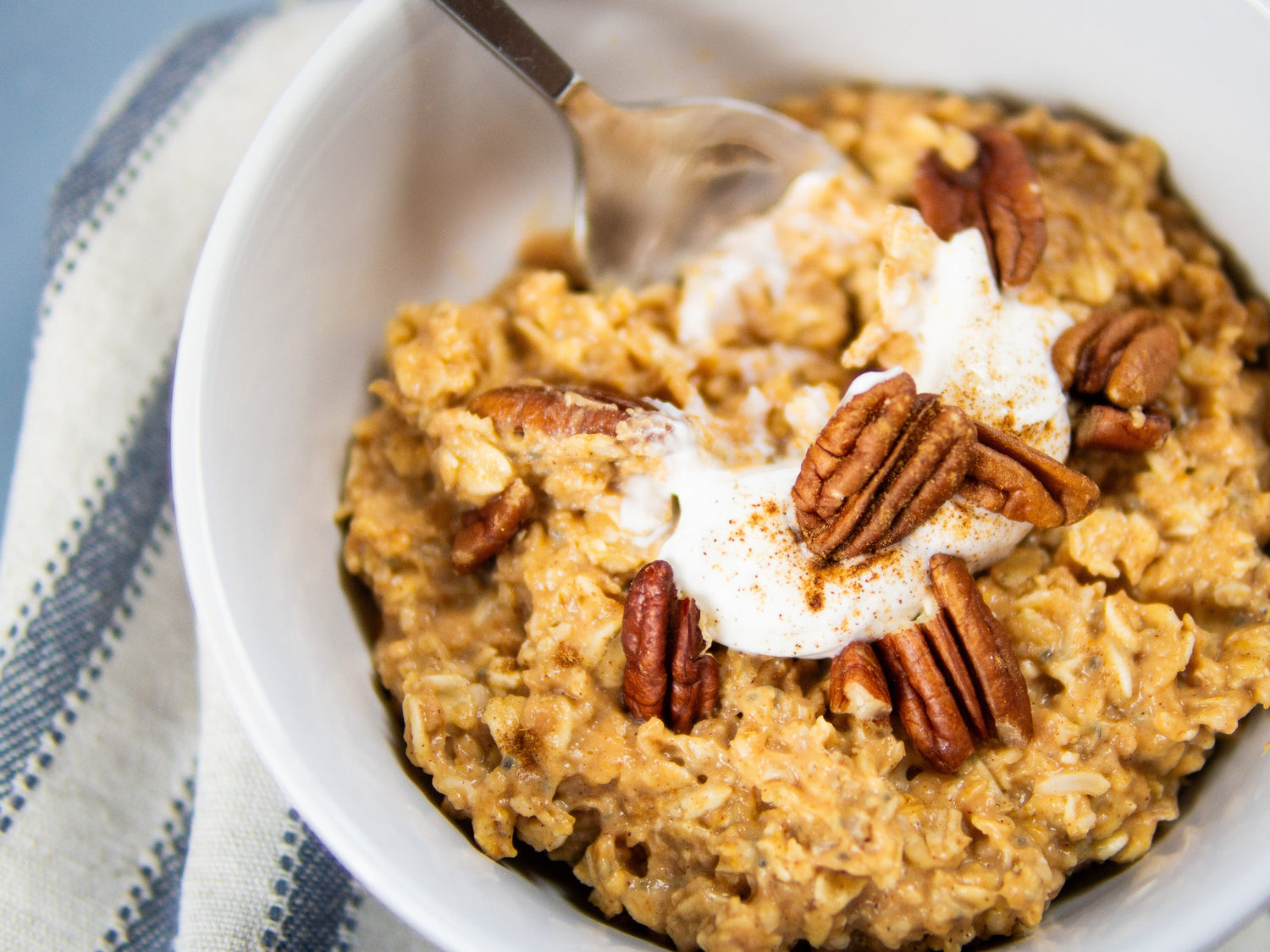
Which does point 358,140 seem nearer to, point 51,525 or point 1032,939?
point 51,525

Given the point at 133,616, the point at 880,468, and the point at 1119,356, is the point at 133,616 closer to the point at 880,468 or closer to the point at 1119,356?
the point at 880,468

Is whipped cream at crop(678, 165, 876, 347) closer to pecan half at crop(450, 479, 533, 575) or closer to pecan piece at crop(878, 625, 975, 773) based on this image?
pecan half at crop(450, 479, 533, 575)

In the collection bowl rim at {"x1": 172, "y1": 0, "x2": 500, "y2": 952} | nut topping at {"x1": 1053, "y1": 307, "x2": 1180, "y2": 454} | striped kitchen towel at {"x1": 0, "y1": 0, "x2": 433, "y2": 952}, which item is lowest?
striped kitchen towel at {"x1": 0, "y1": 0, "x2": 433, "y2": 952}

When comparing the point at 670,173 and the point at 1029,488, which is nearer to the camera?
the point at 1029,488

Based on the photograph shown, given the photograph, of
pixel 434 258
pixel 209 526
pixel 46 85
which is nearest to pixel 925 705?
pixel 209 526

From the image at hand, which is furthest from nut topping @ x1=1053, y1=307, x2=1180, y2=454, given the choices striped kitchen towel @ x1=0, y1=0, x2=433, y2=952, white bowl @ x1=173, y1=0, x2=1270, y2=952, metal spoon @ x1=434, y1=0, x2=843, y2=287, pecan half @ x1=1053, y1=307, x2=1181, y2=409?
striped kitchen towel @ x1=0, y1=0, x2=433, y2=952

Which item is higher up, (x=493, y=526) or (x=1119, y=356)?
(x=1119, y=356)
